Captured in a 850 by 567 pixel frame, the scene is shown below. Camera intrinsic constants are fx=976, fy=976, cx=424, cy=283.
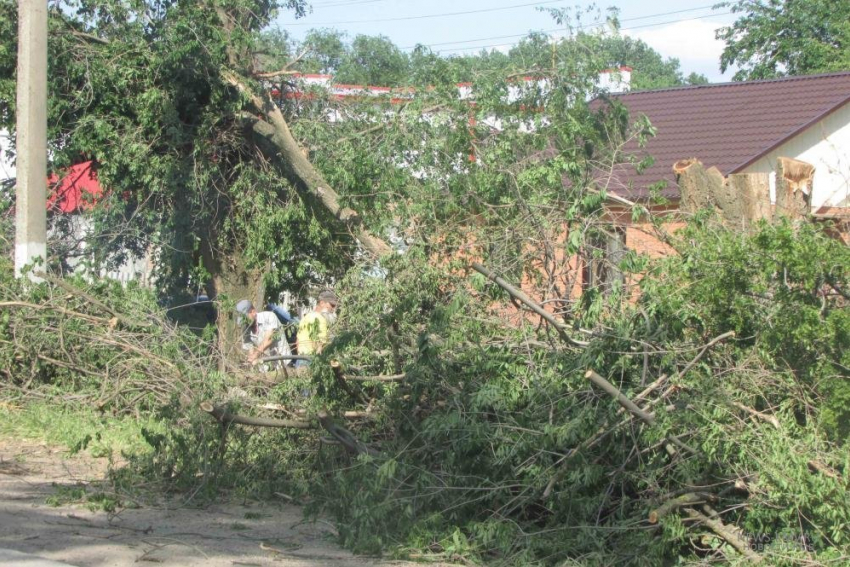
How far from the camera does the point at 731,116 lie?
17.6 meters

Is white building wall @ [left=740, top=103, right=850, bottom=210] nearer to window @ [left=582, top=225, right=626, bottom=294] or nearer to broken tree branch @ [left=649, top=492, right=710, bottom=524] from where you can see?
window @ [left=582, top=225, right=626, bottom=294]

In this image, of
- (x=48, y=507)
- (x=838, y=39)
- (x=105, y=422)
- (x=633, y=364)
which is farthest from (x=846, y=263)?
(x=838, y=39)

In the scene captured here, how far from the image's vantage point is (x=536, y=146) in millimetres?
8828

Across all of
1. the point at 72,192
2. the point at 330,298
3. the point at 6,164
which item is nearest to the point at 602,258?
the point at 330,298

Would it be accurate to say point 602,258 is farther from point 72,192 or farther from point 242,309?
point 72,192

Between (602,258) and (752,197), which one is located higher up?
(752,197)

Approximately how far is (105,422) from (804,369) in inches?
231

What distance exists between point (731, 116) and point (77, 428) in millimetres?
13230

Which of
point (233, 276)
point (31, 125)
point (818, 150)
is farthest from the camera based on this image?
point (818, 150)

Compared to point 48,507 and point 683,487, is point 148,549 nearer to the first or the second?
point 48,507

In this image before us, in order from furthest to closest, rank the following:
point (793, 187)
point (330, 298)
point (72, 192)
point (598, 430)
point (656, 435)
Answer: point (72, 192), point (330, 298), point (793, 187), point (598, 430), point (656, 435)

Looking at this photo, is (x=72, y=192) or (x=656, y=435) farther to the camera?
(x=72, y=192)

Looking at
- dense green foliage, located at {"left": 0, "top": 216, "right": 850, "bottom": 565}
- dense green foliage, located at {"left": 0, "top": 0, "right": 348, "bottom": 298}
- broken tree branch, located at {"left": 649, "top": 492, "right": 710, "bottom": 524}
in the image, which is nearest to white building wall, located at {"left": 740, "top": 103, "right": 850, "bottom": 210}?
dense green foliage, located at {"left": 0, "top": 0, "right": 348, "bottom": 298}

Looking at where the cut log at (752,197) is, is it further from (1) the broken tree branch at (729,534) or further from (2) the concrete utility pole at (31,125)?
(2) the concrete utility pole at (31,125)
